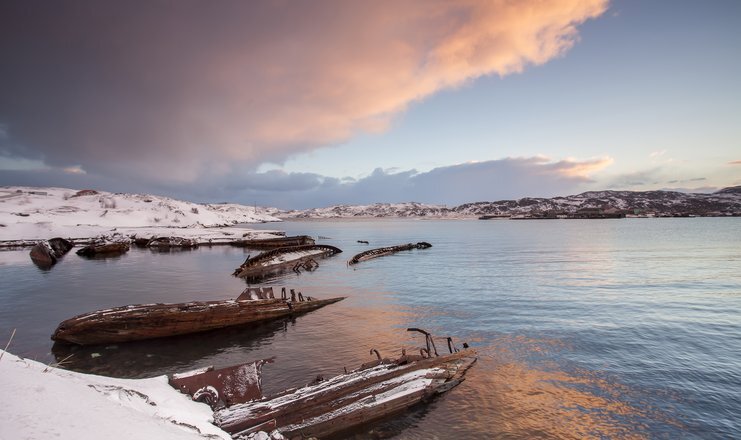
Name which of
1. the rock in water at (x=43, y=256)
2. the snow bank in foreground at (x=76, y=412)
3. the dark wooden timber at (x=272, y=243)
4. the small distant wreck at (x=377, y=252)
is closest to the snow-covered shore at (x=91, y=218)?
the dark wooden timber at (x=272, y=243)

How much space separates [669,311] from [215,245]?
7340 cm

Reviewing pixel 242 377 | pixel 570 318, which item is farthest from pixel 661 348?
pixel 242 377

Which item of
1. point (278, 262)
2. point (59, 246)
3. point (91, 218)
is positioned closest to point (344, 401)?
point (278, 262)

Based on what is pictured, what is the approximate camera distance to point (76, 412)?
5090 millimetres

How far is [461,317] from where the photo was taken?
67.6ft

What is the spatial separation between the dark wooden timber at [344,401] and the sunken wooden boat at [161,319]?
1014 centimetres

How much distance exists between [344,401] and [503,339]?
10.4 metres

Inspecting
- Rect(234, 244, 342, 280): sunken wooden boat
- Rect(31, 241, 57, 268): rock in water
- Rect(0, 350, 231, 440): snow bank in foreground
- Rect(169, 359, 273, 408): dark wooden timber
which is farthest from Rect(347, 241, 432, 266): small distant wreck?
Rect(0, 350, 231, 440): snow bank in foreground

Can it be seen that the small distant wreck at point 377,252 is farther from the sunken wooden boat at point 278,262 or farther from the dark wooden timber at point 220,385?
the dark wooden timber at point 220,385

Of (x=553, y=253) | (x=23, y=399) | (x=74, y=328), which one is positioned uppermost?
(x=23, y=399)

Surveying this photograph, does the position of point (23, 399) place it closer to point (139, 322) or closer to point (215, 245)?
point (139, 322)

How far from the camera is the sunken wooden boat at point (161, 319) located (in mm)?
15086

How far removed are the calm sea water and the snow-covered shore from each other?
156ft

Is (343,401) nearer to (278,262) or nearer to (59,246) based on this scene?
(278,262)
